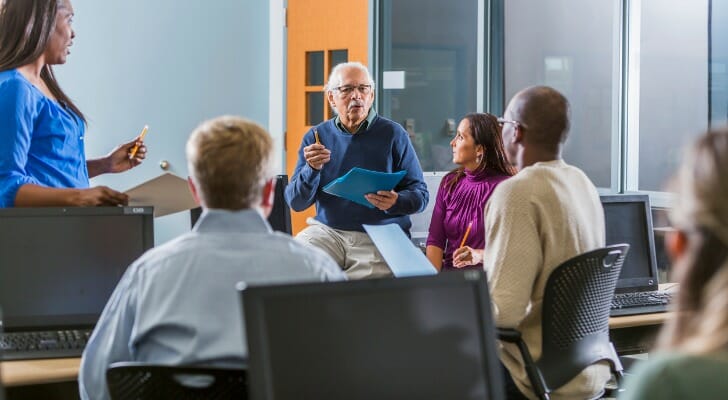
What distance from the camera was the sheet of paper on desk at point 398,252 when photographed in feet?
9.86

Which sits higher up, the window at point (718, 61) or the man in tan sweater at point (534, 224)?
the window at point (718, 61)

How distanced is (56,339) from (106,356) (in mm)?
542

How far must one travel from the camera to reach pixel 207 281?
1.80 meters

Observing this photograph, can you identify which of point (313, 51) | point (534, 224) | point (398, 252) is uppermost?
point (313, 51)

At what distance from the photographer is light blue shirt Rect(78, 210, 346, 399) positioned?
1.79 m

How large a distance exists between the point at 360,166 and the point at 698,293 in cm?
283

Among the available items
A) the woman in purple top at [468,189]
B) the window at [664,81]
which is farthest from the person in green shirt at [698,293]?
the window at [664,81]

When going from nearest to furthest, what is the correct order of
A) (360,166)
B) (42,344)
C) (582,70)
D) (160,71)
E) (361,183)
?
(42,344), (361,183), (360,166), (160,71), (582,70)

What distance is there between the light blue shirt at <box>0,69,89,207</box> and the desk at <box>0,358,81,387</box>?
0.59 m

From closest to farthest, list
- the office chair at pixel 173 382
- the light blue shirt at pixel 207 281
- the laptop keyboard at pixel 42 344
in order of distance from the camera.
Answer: the office chair at pixel 173 382 < the light blue shirt at pixel 207 281 < the laptop keyboard at pixel 42 344

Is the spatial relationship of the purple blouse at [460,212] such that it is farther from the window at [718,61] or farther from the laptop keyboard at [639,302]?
the window at [718,61]

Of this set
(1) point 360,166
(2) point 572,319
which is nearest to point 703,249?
(2) point 572,319

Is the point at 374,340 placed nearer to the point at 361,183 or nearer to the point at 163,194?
the point at 163,194

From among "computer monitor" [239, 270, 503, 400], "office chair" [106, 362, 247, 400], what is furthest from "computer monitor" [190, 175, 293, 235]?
"computer monitor" [239, 270, 503, 400]
